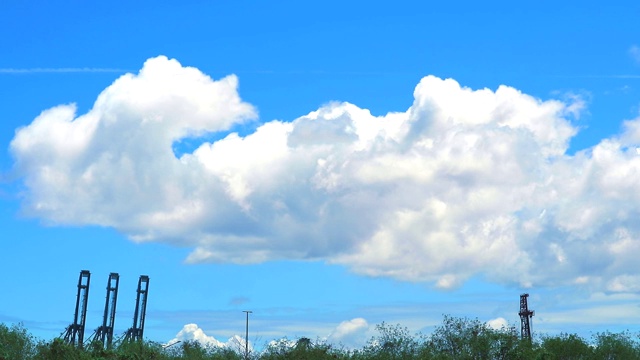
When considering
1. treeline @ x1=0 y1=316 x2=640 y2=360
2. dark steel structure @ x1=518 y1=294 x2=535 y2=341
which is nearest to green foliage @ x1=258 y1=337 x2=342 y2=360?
treeline @ x1=0 y1=316 x2=640 y2=360

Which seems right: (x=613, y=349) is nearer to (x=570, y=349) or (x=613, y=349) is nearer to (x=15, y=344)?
(x=570, y=349)

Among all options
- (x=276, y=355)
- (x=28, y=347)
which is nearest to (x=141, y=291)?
(x=28, y=347)

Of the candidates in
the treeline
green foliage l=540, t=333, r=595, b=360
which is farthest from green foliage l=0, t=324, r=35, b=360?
green foliage l=540, t=333, r=595, b=360

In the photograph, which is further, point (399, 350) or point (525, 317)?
point (525, 317)

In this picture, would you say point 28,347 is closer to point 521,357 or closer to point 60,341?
point 60,341

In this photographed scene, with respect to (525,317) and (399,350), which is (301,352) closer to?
(399,350)

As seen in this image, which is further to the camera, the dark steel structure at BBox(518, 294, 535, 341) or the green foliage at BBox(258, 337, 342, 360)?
the dark steel structure at BBox(518, 294, 535, 341)

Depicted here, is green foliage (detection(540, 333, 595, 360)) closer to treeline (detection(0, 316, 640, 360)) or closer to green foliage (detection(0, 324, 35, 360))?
treeline (detection(0, 316, 640, 360))

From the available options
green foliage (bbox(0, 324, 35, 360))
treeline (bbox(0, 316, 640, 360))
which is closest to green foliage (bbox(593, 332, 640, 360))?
treeline (bbox(0, 316, 640, 360))

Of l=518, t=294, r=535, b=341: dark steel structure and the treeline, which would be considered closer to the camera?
the treeline

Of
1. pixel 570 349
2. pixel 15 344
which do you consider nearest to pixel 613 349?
pixel 570 349

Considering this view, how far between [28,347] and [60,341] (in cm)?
2402

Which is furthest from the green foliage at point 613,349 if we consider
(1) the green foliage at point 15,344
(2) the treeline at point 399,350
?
(1) the green foliage at point 15,344

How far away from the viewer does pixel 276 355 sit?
308ft
